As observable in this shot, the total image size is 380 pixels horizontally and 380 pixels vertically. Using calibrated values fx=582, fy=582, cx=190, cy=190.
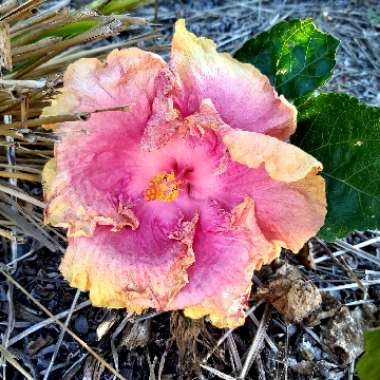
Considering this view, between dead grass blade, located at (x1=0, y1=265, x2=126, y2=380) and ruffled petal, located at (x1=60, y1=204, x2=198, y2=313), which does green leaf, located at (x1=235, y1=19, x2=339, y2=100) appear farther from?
dead grass blade, located at (x1=0, y1=265, x2=126, y2=380)

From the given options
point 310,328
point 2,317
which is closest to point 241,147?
point 310,328

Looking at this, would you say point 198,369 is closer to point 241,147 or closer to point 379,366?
point 379,366

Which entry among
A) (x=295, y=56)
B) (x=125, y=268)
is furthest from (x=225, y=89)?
(x=125, y=268)

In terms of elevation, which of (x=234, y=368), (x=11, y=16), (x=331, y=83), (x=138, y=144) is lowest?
(x=234, y=368)

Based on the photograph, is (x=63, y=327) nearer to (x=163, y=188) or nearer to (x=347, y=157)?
(x=163, y=188)

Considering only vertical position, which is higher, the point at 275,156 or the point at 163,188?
the point at 275,156

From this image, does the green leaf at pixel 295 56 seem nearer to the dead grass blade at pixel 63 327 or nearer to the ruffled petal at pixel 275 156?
the ruffled petal at pixel 275 156

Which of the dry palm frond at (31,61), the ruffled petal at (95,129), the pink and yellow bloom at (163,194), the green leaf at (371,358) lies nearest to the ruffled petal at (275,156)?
the pink and yellow bloom at (163,194)
